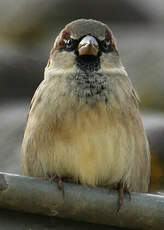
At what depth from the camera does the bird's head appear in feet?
9.40

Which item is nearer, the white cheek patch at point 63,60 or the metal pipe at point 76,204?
the metal pipe at point 76,204

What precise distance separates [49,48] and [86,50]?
2166 millimetres

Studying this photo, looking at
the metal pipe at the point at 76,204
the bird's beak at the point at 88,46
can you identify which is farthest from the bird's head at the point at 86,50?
the metal pipe at the point at 76,204

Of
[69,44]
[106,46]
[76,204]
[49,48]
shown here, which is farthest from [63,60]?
[49,48]

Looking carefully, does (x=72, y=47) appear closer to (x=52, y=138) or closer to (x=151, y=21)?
(x=52, y=138)

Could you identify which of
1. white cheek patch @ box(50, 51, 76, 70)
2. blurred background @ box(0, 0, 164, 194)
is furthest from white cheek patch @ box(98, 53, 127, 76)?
blurred background @ box(0, 0, 164, 194)

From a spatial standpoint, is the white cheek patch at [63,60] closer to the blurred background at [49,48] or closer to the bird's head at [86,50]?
the bird's head at [86,50]

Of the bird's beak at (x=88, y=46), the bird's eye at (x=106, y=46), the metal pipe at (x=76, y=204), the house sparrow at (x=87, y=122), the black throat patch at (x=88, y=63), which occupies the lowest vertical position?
the metal pipe at (x=76, y=204)

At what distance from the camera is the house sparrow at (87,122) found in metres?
2.72

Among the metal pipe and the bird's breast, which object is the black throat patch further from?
the metal pipe

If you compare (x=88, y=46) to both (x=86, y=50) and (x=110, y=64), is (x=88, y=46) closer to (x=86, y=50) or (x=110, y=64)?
(x=86, y=50)

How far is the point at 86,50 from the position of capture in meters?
2.79

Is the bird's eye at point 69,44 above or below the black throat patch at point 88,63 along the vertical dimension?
above

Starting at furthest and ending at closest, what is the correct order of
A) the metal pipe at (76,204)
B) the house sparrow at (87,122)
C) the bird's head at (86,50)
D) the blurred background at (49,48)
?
the blurred background at (49,48) < the bird's head at (86,50) < the house sparrow at (87,122) < the metal pipe at (76,204)
